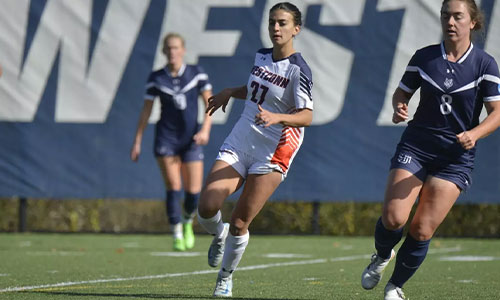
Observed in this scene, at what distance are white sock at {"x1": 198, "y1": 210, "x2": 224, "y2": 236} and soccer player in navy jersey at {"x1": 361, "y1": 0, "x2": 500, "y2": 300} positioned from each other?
4.36ft

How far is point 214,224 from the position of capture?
A: 6664mm

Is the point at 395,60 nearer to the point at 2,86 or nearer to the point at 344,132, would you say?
the point at 344,132

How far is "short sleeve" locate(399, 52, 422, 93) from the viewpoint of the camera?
5746mm

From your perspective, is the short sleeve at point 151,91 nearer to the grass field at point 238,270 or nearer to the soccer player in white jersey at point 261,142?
the grass field at point 238,270

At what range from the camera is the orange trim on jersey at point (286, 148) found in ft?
20.7

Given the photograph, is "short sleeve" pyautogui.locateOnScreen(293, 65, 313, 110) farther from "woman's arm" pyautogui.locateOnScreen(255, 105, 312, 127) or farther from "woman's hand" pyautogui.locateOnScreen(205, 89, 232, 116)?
"woman's hand" pyautogui.locateOnScreen(205, 89, 232, 116)

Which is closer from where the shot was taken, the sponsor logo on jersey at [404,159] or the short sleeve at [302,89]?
the sponsor logo on jersey at [404,159]

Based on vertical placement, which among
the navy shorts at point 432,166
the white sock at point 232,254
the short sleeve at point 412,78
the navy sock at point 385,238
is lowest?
the white sock at point 232,254

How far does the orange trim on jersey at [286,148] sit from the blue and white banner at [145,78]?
718 centimetres

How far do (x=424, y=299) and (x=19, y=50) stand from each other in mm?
9543

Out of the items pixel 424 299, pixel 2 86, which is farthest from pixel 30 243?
pixel 424 299

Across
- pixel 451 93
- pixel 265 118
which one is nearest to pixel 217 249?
pixel 265 118

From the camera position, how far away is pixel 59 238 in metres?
13.9

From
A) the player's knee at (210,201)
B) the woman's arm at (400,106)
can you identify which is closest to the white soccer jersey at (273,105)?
the player's knee at (210,201)
